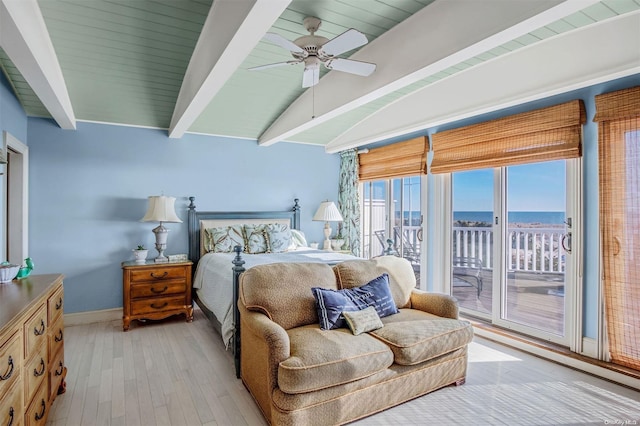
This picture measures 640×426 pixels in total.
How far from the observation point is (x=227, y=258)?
12.6 ft

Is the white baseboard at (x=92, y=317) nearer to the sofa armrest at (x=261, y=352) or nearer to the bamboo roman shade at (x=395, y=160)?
the sofa armrest at (x=261, y=352)

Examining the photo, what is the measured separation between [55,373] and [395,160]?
4.13m

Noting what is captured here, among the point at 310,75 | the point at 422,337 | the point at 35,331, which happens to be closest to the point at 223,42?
the point at 310,75

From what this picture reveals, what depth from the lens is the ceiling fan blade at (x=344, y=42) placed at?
2.05 m

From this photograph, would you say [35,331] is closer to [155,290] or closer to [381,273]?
[155,290]

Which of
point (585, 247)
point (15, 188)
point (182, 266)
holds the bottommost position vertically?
point (182, 266)

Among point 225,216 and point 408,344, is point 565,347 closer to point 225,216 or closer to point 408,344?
point 408,344

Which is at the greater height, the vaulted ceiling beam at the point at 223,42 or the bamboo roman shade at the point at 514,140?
the vaulted ceiling beam at the point at 223,42

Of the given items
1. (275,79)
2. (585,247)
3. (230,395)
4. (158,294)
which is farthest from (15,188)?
(585,247)

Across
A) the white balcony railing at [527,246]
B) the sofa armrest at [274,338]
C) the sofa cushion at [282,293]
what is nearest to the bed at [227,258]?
the sofa cushion at [282,293]

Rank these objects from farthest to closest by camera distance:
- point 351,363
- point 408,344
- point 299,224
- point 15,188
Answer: point 299,224 < point 15,188 < point 408,344 < point 351,363

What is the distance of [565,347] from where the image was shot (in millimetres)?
3021

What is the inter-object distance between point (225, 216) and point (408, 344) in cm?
326

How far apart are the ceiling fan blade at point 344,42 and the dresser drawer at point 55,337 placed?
2523 mm
